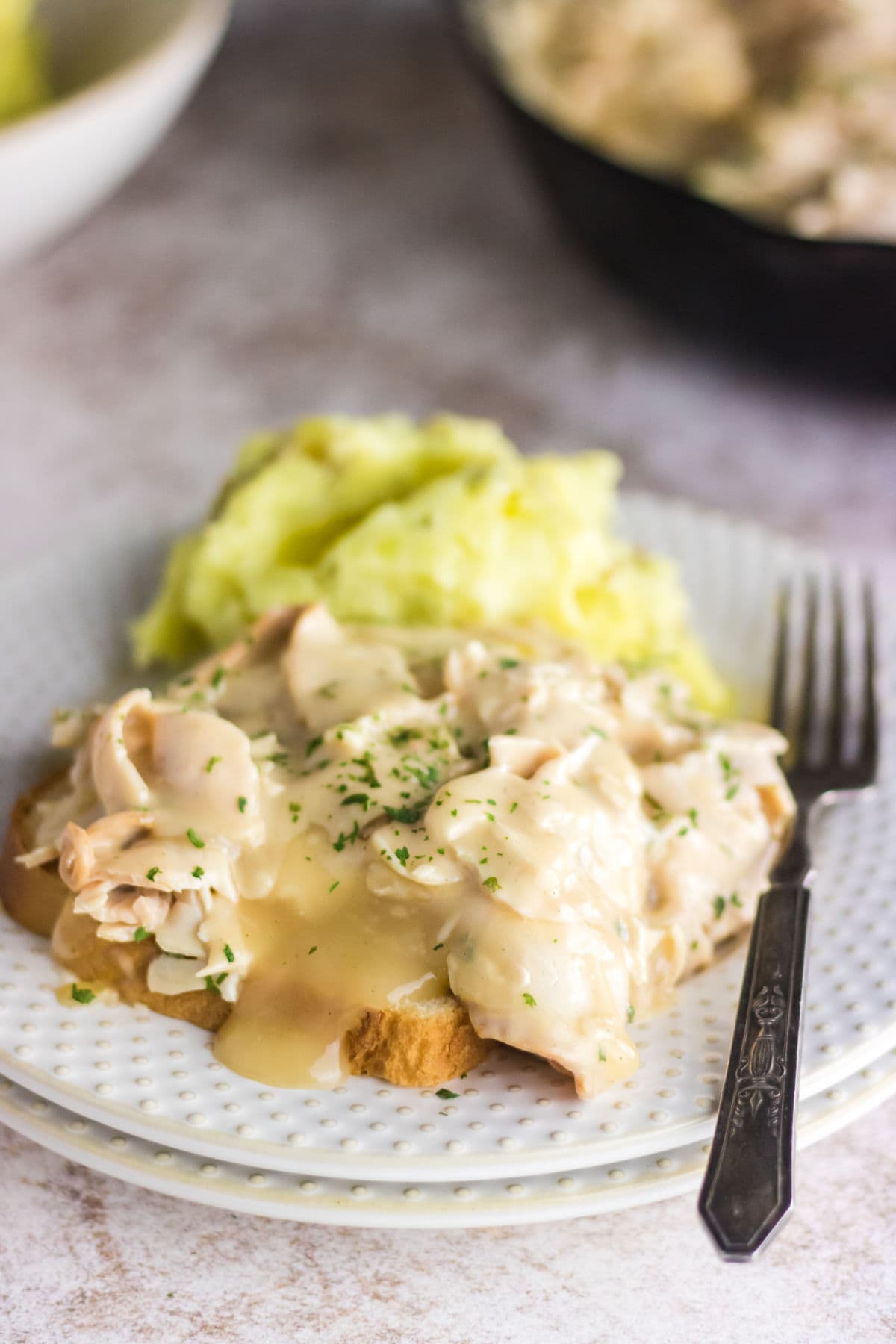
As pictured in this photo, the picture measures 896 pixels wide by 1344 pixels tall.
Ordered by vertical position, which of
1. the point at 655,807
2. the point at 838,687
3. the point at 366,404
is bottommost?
the point at 366,404

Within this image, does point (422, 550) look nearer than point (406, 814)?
No

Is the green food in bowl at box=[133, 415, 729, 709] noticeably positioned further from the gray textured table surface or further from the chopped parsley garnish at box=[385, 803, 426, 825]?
the chopped parsley garnish at box=[385, 803, 426, 825]

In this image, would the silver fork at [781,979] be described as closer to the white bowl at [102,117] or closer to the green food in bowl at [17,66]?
the white bowl at [102,117]

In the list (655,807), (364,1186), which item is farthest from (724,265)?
(364,1186)

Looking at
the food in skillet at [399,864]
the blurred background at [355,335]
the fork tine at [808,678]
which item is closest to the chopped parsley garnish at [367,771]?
the food in skillet at [399,864]

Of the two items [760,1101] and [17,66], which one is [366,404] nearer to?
[17,66]

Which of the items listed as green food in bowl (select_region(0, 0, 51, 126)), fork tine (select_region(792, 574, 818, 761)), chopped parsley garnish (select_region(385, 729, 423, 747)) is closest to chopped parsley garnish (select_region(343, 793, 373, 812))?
chopped parsley garnish (select_region(385, 729, 423, 747))
